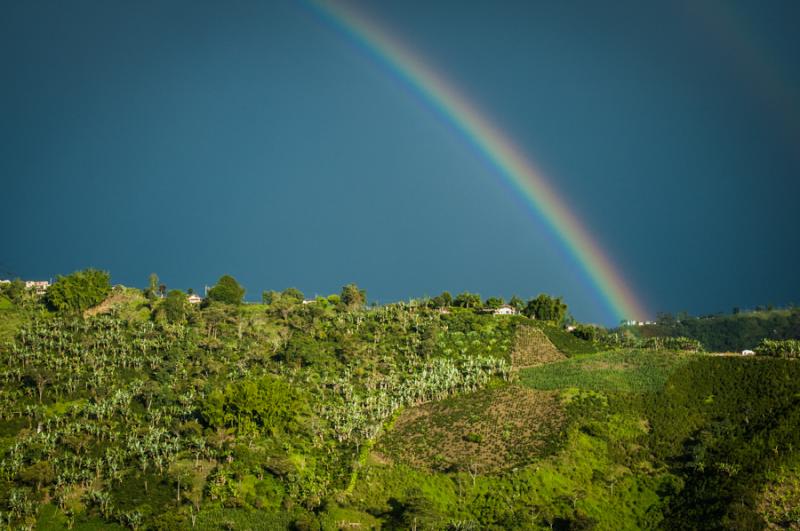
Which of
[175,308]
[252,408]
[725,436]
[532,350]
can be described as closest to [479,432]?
[252,408]

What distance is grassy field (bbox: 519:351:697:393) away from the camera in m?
90.0

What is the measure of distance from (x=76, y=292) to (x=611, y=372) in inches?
3333

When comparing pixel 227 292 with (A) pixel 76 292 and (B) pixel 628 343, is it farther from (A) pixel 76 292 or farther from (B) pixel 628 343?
(B) pixel 628 343

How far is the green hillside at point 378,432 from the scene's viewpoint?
212 ft

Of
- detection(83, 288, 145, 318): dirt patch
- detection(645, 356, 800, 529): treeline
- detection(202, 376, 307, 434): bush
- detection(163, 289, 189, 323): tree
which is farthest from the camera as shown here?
detection(83, 288, 145, 318): dirt patch

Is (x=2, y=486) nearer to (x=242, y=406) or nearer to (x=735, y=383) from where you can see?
(x=242, y=406)

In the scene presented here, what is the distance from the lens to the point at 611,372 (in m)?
95.1

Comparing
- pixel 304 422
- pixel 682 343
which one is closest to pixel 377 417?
pixel 304 422

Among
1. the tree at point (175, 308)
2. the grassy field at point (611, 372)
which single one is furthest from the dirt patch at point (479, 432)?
the tree at point (175, 308)

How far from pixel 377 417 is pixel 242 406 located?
1550 cm

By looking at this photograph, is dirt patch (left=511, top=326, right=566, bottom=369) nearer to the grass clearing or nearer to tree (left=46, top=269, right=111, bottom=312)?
the grass clearing

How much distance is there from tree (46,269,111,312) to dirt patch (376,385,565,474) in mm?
64414

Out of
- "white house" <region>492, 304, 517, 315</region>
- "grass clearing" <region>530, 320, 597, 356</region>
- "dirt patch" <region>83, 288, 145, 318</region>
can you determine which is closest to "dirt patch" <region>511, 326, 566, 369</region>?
"grass clearing" <region>530, 320, 597, 356</region>

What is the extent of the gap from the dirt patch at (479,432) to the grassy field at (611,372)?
14.8ft
